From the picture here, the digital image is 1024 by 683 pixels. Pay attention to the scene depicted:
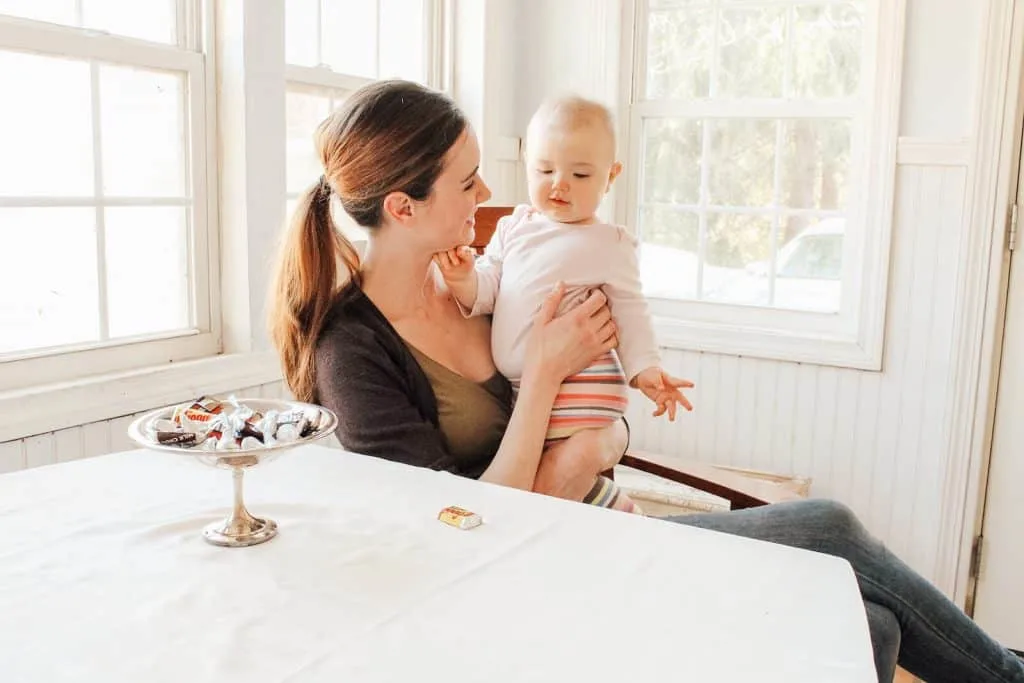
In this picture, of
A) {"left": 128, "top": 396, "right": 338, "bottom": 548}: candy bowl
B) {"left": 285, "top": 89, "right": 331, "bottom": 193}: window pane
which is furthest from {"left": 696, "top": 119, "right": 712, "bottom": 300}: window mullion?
{"left": 128, "top": 396, "right": 338, "bottom": 548}: candy bowl

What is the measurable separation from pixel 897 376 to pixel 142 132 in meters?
2.32

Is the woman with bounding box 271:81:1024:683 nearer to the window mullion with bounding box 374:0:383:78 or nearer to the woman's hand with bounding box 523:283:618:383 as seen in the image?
the woman's hand with bounding box 523:283:618:383

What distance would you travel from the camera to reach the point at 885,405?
A: 2887 millimetres

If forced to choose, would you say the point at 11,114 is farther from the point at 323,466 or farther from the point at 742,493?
the point at 742,493

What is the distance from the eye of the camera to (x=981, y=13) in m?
2.61

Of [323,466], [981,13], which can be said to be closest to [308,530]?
[323,466]

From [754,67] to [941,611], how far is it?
2.12 meters

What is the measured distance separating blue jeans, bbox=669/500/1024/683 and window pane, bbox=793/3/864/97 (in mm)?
1854

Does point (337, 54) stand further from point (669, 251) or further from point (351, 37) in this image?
point (669, 251)

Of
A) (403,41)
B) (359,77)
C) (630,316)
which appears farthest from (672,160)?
(630,316)

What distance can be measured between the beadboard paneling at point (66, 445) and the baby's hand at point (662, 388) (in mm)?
1013

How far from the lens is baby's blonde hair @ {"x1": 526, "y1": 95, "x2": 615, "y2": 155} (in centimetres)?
173

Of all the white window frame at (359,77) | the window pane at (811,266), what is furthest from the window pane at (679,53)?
the white window frame at (359,77)

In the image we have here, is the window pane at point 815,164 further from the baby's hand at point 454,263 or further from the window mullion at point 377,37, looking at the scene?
the baby's hand at point 454,263
